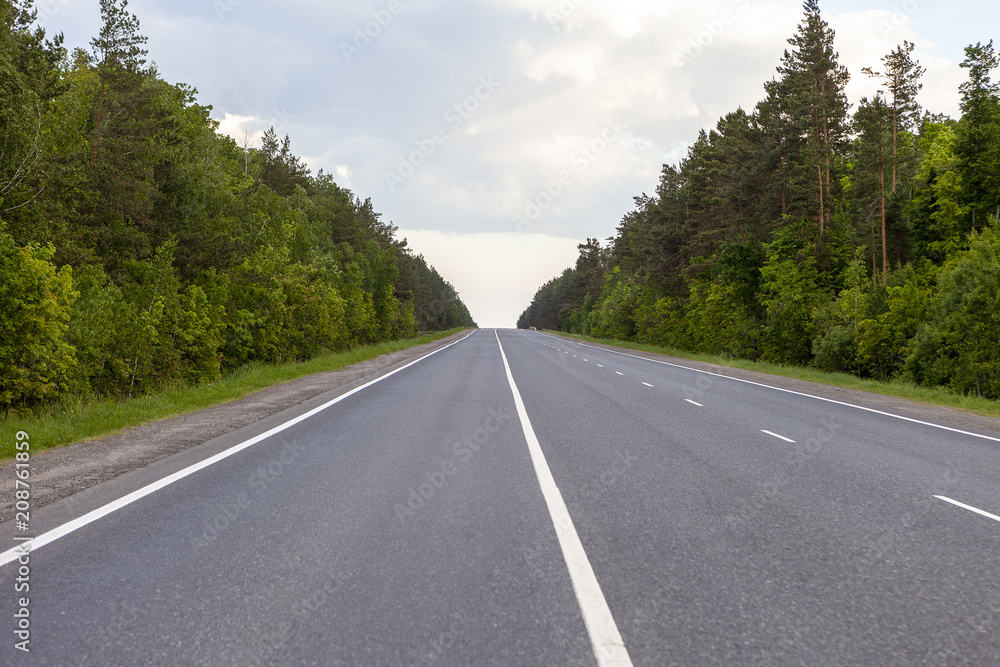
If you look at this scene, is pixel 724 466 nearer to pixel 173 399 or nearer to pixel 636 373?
pixel 173 399

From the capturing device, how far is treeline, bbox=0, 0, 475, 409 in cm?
1233

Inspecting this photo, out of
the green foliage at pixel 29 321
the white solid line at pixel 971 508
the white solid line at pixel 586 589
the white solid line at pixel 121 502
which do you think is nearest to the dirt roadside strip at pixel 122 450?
the white solid line at pixel 121 502

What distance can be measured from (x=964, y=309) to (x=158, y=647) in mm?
25294

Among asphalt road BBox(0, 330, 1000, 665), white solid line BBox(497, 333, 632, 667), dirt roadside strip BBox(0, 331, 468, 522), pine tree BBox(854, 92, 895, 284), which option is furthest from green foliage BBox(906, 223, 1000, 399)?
dirt roadside strip BBox(0, 331, 468, 522)

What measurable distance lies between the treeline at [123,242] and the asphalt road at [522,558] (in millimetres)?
6782

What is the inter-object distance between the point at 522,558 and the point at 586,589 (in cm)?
65

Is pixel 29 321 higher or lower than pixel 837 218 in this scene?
lower

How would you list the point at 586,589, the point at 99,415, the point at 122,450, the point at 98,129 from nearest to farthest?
the point at 586,589
the point at 122,450
the point at 99,415
the point at 98,129

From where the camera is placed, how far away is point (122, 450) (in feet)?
26.4

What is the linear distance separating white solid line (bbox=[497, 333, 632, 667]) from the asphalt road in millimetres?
21

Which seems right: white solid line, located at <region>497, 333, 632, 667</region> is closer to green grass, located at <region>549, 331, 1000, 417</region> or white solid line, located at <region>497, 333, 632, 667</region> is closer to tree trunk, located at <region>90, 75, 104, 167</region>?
green grass, located at <region>549, 331, 1000, 417</region>

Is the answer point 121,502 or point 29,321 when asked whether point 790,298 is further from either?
point 121,502

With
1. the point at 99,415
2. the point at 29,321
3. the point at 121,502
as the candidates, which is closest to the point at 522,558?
the point at 121,502

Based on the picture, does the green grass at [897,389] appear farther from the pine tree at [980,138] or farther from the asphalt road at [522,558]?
the pine tree at [980,138]
